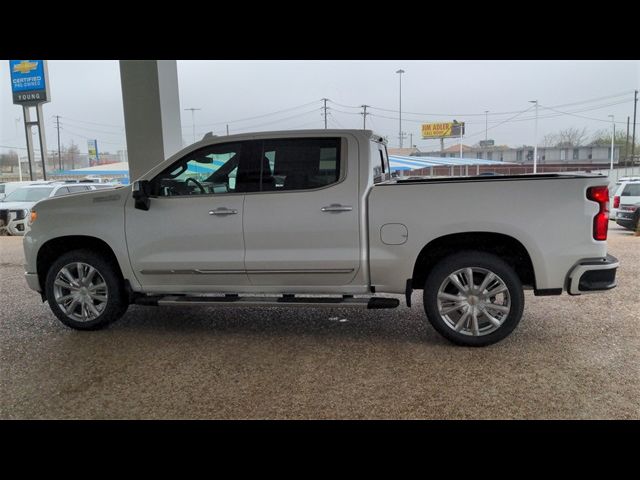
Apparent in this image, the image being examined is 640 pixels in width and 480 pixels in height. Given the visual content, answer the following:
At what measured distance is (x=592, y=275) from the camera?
4332 millimetres

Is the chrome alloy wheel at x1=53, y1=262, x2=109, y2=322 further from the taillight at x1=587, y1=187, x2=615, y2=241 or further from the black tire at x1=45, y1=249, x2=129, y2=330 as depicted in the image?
the taillight at x1=587, y1=187, x2=615, y2=241

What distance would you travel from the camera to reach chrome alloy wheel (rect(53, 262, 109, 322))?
5176mm

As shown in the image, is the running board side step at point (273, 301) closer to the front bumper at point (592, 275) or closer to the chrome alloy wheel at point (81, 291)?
the chrome alloy wheel at point (81, 291)

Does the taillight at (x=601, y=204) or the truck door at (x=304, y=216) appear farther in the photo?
the truck door at (x=304, y=216)

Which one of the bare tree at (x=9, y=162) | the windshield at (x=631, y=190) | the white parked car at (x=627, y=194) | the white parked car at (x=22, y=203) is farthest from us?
the bare tree at (x=9, y=162)

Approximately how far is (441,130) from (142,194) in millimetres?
76947

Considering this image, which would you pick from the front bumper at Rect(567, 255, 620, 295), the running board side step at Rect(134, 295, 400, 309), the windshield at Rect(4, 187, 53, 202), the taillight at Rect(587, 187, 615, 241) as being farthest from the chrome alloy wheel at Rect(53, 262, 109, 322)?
the windshield at Rect(4, 187, 53, 202)

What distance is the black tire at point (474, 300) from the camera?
442 cm

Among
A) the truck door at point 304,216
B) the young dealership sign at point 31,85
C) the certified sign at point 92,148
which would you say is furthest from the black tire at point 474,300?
the certified sign at point 92,148

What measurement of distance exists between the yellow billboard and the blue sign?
5266cm

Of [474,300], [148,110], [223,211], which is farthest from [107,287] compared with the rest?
[148,110]

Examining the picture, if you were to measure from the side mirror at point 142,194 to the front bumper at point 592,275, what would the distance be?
3999 millimetres
